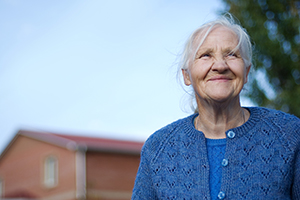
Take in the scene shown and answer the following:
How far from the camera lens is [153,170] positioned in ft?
7.41

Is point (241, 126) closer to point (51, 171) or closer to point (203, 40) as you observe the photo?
point (203, 40)

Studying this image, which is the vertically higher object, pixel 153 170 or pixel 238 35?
pixel 238 35

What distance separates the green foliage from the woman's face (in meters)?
11.0

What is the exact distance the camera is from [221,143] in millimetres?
2199

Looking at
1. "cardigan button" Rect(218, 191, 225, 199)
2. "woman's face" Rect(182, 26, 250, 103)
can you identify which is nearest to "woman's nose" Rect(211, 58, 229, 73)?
"woman's face" Rect(182, 26, 250, 103)

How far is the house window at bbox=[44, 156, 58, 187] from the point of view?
23.7 m

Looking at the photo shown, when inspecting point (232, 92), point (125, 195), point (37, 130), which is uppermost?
point (37, 130)

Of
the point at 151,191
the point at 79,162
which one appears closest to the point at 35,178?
the point at 79,162

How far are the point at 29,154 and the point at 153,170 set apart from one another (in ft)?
81.4

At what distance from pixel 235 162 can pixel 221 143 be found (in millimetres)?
144

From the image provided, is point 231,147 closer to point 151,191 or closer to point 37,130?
point 151,191

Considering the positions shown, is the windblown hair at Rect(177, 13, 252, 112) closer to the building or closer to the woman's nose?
the woman's nose

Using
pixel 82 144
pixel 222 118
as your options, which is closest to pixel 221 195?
→ pixel 222 118

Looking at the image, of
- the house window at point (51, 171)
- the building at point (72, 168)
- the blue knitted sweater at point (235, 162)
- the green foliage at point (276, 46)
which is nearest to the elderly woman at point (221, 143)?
the blue knitted sweater at point (235, 162)
